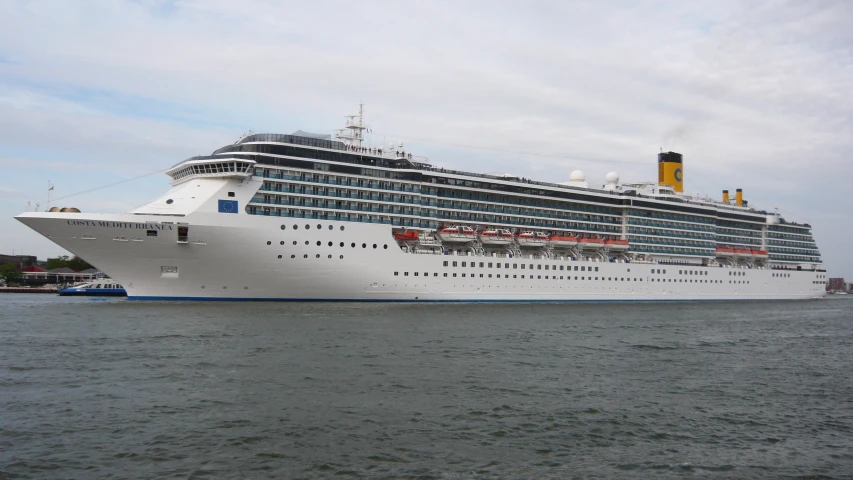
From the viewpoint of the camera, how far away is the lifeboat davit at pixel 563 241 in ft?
181

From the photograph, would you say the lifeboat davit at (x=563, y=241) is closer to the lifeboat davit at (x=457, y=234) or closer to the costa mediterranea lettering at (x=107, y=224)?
the lifeboat davit at (x=457, y=234)

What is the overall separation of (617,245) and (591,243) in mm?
3982

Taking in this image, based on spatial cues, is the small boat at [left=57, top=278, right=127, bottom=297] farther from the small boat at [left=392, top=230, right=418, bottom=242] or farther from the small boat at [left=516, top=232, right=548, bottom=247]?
the small boat at [left=516, top=232, right=548, bottom=247]

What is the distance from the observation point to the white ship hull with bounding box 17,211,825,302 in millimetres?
36469

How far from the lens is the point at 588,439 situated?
44.9 feet

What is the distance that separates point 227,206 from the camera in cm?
3894

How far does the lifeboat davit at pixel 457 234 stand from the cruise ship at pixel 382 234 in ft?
0.40

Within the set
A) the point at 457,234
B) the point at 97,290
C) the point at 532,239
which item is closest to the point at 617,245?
the point at 532,239

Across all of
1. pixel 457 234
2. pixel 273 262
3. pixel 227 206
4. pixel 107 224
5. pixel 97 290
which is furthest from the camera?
pixel 97 290

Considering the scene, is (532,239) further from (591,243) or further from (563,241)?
(591,243)

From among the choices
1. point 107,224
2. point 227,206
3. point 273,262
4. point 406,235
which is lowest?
point 273,262

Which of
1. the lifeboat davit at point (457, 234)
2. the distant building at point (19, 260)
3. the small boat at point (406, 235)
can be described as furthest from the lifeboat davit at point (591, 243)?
the distant building at point (19, 260)

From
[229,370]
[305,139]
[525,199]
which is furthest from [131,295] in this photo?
[525,199]

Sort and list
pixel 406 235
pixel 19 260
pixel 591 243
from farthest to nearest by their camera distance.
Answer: pixel 19 260, pixel 591 243, pixel 406 235
